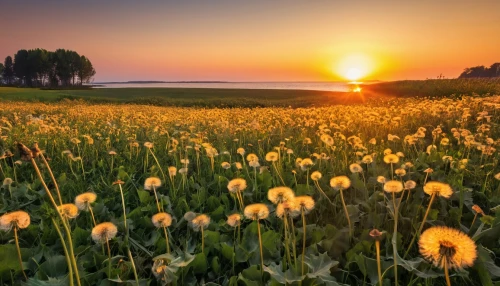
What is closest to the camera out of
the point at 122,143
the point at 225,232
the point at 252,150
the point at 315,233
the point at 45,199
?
the point at 315,233

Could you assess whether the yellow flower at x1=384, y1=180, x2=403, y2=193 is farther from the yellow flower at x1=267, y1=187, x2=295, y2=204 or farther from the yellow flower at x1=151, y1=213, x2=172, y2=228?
the yellow flower at x1=151, y1=213, x2=172, y2=228

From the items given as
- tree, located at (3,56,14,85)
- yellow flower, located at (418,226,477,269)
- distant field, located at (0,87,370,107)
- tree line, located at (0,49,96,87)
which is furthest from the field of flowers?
tree, located at (3,56,14,85)

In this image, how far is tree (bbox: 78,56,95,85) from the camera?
11289 cm

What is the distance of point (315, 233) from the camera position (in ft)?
8.29

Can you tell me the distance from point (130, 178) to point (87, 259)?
172 centimetres

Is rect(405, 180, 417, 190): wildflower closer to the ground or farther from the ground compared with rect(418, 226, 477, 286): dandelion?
closer to the ground

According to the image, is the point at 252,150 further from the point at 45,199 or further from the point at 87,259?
the point at 87,259

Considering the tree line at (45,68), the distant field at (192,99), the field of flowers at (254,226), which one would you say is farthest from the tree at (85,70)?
the field of flowers at (254,226)

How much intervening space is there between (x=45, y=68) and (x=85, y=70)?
13.1 m

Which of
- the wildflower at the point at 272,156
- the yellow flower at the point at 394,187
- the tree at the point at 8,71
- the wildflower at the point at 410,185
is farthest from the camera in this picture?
the tree at the point at 8,71

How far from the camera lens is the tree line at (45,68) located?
103062 millimetres

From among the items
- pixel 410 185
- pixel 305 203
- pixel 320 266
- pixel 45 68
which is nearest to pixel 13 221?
pixel 305 203

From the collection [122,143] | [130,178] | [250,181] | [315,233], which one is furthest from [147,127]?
[315,233]

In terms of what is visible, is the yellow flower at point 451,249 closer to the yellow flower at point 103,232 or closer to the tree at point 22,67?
the yellow flower at point 103,232
